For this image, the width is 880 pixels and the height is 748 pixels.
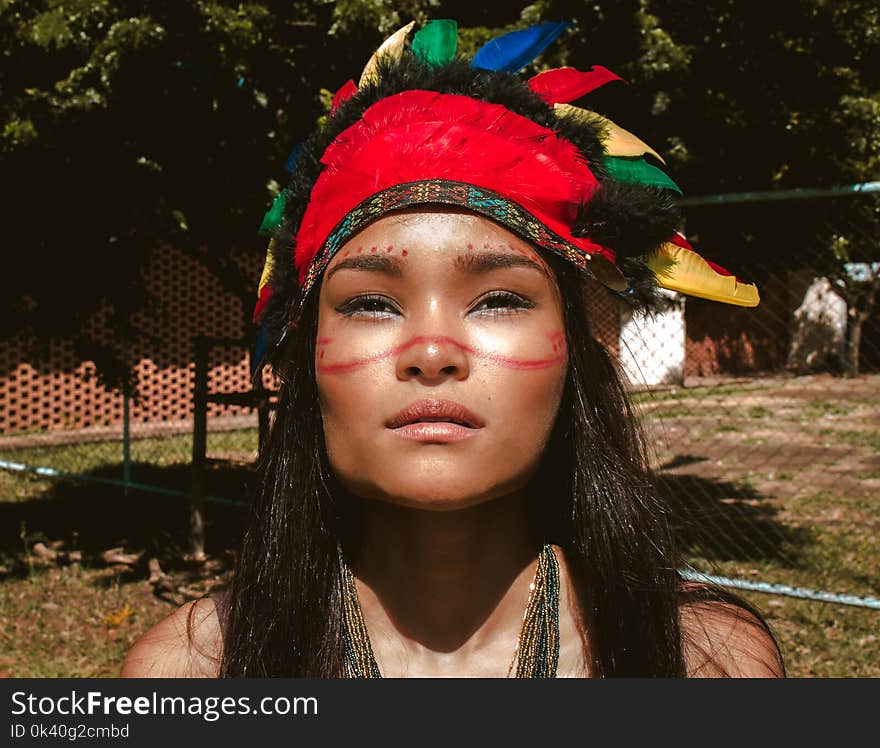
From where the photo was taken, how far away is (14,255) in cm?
431

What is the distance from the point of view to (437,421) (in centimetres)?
141

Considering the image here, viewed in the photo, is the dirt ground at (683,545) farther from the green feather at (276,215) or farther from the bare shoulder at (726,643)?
the green feather at (276,215)

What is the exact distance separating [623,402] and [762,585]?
10.0 ft

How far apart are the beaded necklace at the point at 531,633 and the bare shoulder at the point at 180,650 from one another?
29 cm

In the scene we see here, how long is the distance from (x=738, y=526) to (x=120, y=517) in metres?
5.06

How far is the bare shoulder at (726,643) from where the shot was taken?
1.63 metres

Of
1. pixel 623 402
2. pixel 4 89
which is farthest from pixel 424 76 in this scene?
pixel 4 89

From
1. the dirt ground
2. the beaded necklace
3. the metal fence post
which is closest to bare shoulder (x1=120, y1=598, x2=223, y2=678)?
the beaded necklace

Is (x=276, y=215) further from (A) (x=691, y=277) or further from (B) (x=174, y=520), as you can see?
(B) (x=174, y=520)

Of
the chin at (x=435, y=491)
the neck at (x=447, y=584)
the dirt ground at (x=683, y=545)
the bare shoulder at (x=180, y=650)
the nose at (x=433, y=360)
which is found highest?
the nose at (x=433, y=360)

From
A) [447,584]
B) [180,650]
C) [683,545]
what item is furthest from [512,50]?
[683,545]

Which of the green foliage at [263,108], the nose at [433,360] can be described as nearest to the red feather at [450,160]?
the nose at [433,360]

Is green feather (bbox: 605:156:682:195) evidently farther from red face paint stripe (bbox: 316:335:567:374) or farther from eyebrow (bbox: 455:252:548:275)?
red face paint stripe (bbox: 316:335:567:374)

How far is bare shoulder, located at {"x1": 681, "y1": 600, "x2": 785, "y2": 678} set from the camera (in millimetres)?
1629
